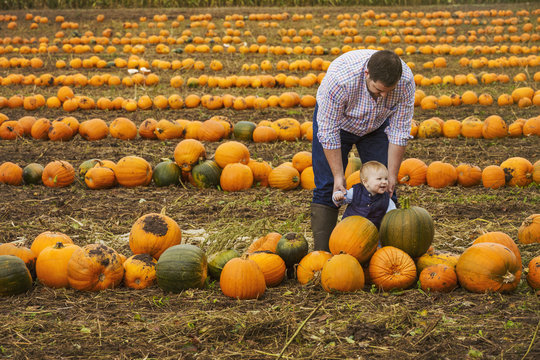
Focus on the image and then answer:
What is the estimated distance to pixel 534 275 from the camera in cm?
421

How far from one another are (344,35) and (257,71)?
614cm

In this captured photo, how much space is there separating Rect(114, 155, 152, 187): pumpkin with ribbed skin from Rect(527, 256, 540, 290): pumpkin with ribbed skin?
481cm

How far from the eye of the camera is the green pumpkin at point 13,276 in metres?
4.32

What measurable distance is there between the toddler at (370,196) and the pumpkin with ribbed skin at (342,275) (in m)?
0.57

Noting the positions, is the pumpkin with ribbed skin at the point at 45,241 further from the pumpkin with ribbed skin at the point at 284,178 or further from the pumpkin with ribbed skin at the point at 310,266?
the pumpkin with ribbed skin at the point at 284,178

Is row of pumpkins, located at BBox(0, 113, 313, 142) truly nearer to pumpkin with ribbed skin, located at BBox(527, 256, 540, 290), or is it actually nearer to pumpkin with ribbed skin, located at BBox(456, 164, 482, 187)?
pumpkin with ribbed skin, located at BBox(456, 164, 482, 187)

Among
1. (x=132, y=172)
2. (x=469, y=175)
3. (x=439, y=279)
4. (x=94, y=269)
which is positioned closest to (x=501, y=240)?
(x=439, y=279)

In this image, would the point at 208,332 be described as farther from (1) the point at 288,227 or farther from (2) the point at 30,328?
(1) the point at 288,227

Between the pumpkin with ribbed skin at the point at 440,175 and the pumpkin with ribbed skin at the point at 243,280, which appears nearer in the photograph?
the pumpkin with ribbed skin at the point at 243,280

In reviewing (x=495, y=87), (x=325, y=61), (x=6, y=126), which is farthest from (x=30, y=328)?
(x=325, y=61)

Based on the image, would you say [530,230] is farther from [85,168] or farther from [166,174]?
[85,168]

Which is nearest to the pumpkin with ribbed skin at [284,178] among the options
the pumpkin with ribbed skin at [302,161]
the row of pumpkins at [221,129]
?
the pumpkin with ribbed skin at [302,161]

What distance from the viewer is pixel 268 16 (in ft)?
76.0

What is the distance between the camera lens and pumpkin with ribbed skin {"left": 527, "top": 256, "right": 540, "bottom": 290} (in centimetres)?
419
